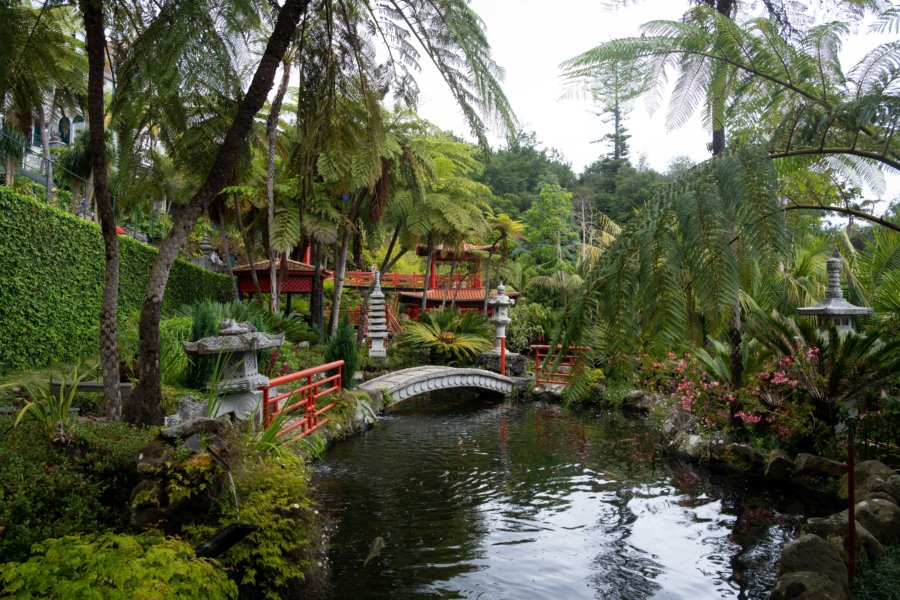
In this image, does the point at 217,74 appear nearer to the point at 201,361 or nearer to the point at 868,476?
the point at 201,361

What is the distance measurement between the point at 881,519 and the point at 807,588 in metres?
1.51

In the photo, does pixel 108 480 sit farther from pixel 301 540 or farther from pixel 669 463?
pixel 669 463

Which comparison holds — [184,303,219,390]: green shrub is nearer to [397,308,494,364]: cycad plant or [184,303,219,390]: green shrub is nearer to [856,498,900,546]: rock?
[856,498,900,546]: rock

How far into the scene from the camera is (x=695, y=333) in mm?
2270

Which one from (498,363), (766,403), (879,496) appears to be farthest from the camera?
(498,363)

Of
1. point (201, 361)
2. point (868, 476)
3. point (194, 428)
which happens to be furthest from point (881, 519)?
point (201, 361)

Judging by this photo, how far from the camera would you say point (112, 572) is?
2742mm

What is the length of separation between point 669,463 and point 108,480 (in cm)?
726

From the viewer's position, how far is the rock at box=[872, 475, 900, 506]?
5.32 meters

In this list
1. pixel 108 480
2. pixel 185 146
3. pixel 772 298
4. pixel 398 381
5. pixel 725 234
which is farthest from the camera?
pixel 398 381

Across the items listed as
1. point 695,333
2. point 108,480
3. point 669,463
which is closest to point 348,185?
point 669,463

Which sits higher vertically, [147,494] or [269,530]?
[147,494]

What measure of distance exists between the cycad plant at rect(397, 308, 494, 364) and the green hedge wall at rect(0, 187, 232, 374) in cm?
729

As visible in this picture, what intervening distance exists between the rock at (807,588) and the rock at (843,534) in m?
0.61
